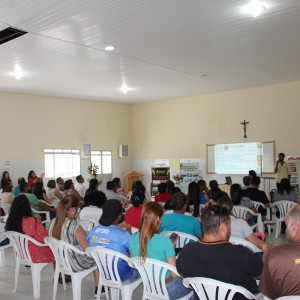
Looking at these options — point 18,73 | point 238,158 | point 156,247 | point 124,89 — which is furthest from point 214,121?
Result: point 156,247

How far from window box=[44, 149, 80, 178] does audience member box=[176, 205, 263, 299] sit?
32.1 ft

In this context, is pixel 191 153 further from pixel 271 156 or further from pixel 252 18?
pixel 252 18

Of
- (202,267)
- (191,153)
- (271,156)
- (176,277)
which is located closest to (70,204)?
(176,277)

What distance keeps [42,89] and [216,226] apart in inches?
353

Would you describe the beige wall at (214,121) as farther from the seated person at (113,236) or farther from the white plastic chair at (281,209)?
the seated person at (113,236)

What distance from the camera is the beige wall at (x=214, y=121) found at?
10.4 metres

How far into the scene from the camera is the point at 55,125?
469 inches

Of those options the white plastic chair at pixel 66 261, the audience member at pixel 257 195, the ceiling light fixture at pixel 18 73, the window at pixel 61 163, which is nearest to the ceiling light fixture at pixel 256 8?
the audience member at pixel 257 195

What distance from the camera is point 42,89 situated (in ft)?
34.7

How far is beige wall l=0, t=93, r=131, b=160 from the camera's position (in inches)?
432

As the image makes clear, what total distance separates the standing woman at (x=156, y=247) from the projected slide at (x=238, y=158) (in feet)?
26.9

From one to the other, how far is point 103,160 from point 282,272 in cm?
1118

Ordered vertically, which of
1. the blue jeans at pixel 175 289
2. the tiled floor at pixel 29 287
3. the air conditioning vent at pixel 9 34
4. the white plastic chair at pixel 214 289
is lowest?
the tiled floor at pixel 29 287

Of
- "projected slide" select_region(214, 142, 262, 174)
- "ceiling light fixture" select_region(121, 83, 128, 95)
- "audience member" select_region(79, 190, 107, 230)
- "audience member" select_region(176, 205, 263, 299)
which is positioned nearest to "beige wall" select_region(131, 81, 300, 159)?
"projected slide" select_region(214, 142, 262, 174)
